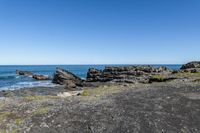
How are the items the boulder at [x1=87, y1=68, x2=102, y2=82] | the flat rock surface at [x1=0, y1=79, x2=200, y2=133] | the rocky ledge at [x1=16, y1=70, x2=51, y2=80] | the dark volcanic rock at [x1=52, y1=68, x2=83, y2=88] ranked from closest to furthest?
the flat rock surface at [x1=0, y1=79, x2=200, y2=133] < the dark volcanic rock at [x1=52, y1=68, x2=83, y2=88] < the boulder at [x1=87, y1=68, x2=102, y2=82] < the rocky ledge at [x1=16, y1=70, x2=51, y2=80]

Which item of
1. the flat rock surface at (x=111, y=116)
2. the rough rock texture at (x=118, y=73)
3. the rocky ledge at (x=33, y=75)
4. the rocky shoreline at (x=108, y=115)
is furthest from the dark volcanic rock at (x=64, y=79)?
the flat rock surface at (x=111, y=116)

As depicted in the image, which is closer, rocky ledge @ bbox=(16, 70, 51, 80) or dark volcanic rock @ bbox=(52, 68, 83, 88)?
dark volcanic rock @ bbox=(52, 68, 83, 88)

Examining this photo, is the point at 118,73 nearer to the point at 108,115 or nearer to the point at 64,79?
the point at 64,79

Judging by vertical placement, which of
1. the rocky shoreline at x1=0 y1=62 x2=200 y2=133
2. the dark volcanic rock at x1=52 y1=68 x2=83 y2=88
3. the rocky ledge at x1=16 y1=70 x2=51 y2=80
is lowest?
the rocky ledge at x1=16 y1=70 x2=51 y2=80

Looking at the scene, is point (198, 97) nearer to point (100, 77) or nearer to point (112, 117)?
point (112, 117)

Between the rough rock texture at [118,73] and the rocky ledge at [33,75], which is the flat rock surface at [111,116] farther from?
the rocky ledge at [33,75]

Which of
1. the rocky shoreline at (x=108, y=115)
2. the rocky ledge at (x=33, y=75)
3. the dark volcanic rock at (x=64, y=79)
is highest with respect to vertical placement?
the rocky shoreline at (x=108, y=115)

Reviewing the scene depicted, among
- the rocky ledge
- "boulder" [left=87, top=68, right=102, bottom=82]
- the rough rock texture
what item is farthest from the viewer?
the rocky ledge

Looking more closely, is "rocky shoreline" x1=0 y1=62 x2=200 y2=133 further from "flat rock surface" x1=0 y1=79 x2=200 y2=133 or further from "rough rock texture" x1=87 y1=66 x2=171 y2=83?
"rough rock texture" x1=87 y1=66 x2=171 y2=83

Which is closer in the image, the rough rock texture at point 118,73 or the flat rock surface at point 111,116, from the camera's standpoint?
the flat rock surface at point 111,116

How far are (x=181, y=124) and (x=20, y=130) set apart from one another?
10133 mm

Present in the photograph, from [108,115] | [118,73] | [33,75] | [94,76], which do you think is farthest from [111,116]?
[33,75]

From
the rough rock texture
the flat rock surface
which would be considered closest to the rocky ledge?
the rough rock texture

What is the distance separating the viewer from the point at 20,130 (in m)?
14.1
